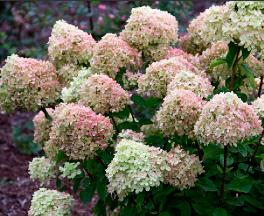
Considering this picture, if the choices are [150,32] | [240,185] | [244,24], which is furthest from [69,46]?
[240,185]

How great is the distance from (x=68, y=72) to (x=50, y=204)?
2.42 ft

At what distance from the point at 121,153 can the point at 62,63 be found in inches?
39.6

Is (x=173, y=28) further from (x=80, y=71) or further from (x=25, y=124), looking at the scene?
(x=25, y=124)

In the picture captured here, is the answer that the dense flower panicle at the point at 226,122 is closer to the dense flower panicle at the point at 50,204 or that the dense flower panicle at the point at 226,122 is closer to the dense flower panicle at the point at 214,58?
the dense flower panicle at the point at 214,58

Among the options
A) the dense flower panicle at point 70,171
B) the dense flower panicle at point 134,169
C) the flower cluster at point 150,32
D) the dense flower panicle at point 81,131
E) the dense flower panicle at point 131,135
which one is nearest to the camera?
the dense flower panicle at point 134,169

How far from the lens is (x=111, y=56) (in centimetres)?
295

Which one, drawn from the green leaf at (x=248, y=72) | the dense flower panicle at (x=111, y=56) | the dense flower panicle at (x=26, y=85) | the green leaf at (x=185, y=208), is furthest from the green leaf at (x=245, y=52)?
the dense flower panicle at (x=26, y=85)

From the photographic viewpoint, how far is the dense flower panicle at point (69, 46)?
313cm

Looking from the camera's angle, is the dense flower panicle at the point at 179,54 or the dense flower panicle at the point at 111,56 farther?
the dense flower panicle at the point at 179,54

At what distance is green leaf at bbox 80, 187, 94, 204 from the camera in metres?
3.03

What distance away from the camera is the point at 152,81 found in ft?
9.10

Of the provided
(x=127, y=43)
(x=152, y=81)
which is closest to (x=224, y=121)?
(x=152, y=81)

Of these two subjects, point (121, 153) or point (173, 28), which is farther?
point (173, 28)

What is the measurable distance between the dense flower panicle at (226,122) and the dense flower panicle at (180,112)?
0.11 m
